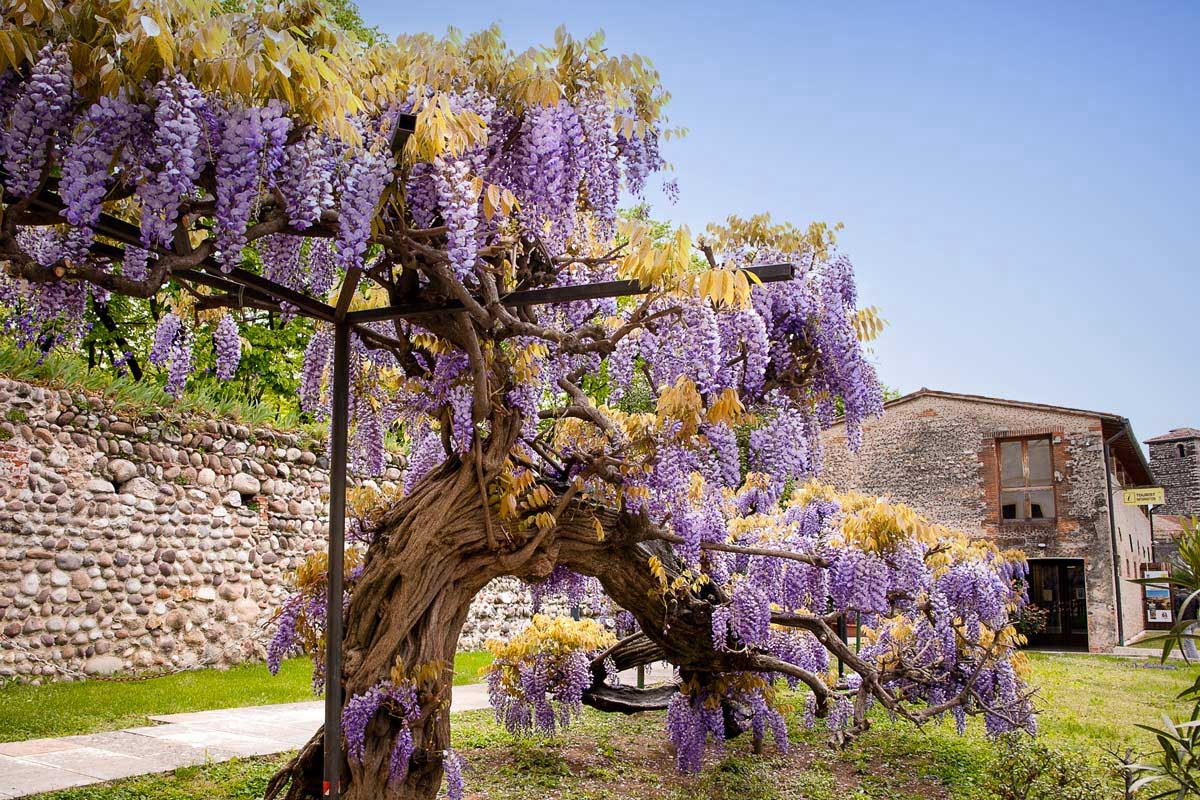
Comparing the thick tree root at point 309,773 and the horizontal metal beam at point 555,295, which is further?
the thick tree root at point 309,773

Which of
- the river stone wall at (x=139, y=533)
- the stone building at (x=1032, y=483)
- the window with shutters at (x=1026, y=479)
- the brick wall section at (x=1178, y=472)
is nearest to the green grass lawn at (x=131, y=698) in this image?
the river stone wall at (x=139, y=533)

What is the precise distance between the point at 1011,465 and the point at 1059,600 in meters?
2.96

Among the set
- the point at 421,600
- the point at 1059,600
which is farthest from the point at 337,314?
the point at 1059,600

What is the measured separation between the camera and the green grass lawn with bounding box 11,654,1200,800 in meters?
4.16

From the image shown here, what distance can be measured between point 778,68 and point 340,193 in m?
7.09

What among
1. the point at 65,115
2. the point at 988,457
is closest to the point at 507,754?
the point at 65,115

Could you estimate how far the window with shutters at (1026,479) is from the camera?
14648mm

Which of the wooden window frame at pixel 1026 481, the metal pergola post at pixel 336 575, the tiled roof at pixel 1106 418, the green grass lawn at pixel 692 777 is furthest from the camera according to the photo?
the wooden window frame at pixel 1026 481

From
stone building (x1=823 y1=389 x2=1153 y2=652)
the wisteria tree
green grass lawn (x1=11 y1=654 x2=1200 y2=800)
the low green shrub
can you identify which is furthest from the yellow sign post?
the low green shrub

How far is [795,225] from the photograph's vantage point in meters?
3.47

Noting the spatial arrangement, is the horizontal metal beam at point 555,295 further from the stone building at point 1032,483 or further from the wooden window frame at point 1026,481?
the wooden window frame at point 1026,481

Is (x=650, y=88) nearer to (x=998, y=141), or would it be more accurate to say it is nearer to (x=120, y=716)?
(x=120, y=716)

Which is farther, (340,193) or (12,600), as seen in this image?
(12,600)

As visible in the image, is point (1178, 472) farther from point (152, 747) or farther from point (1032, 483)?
point (152, 747)
